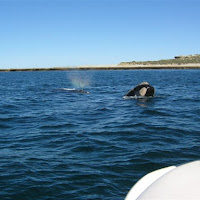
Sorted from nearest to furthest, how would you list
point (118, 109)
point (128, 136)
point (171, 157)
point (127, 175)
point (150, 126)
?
point (127, 175)
point (171, 157)
point (128, 136)
point (150, 126)
point (118, 109)

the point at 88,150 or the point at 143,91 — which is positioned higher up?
the point at 143,91

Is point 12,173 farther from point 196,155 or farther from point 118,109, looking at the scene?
point 118,109

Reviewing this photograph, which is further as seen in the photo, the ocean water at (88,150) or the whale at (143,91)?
the whale at (143,91)

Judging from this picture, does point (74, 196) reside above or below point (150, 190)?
below

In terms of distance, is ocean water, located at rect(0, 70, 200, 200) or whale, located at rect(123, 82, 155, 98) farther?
whale, located at rect(123, 82, 155, 98)

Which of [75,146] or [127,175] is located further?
[75,146]

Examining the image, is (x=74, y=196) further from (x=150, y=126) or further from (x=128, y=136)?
(x=150, y=126)

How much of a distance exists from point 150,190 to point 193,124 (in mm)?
10896

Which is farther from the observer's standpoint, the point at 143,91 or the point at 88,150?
the point at 143,91

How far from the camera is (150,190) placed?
4.38 m

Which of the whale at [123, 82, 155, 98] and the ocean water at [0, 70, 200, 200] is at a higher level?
the whale at [123, 82, 155, 98]

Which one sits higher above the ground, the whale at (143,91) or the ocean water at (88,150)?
the whale at (143,91)

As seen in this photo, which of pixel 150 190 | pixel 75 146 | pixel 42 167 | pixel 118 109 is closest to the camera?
pixel 150 190

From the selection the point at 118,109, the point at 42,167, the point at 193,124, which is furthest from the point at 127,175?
the point at 118,109
